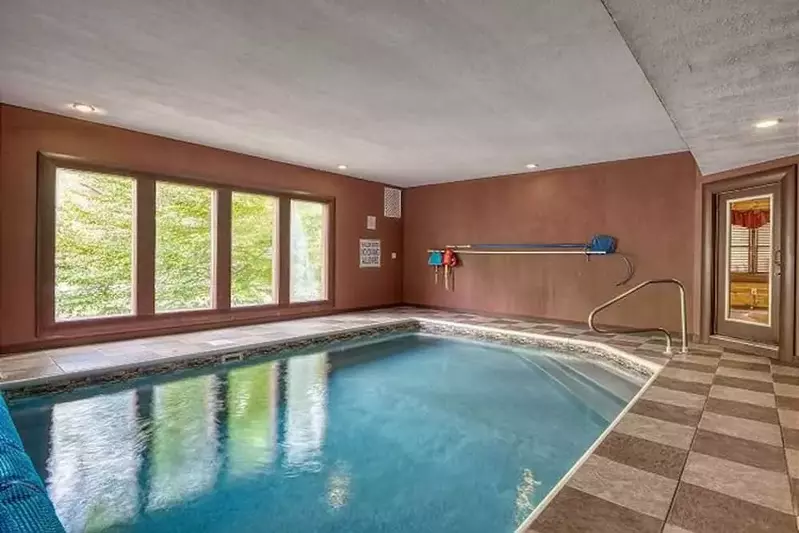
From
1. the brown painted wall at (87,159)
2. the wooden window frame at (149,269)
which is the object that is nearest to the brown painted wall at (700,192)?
the brown painted wall at (87,159)

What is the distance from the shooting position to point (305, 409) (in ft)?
12.3

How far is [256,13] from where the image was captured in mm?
2641

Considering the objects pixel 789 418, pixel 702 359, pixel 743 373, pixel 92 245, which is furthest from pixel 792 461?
pixel 92 245

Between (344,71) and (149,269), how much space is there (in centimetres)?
384

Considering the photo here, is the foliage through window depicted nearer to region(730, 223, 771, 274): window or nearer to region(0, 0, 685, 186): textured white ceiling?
region(0, 0, 685, 186): textured white ceiling

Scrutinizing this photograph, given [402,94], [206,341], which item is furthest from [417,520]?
[206,341]

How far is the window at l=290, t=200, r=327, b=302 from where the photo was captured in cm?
740

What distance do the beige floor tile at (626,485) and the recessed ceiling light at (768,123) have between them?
9.27 ft

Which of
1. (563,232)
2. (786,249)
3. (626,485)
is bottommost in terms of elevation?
(626,485)

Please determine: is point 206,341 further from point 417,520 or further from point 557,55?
point 557,55

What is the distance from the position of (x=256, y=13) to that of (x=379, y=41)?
80 centimetres

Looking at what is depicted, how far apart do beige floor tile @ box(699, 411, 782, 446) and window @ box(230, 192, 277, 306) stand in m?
5.89

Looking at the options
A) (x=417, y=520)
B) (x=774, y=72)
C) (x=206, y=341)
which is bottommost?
(x=417, y=520)

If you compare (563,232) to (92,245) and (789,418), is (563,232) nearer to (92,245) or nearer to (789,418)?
(789,418)
